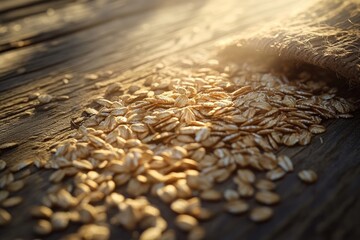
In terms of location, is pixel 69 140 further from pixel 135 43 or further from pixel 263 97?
pixel 135 43

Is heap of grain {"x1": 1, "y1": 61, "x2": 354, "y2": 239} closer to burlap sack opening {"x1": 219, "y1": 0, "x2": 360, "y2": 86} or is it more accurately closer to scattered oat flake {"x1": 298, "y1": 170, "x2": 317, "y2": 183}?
scattered oat flake {"x1": 298, "y1": 170, "x2": 317, "y2": 183}

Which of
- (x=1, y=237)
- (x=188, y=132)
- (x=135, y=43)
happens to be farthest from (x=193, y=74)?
(x=1, y=237)

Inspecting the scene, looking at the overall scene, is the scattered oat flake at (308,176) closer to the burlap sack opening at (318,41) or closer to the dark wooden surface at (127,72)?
the dark wooden surface at (127,72)

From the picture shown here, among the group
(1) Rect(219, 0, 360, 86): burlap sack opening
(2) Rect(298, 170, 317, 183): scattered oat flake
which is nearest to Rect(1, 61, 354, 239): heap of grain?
(2) Rect(298, 170, 317, 183): scattered oat flake

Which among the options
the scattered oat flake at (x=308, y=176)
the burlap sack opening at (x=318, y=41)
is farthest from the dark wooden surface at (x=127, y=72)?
the burlap sack opening at (x=318, y=41)

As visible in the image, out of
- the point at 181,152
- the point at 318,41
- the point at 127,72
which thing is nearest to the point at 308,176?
the point at 181,152

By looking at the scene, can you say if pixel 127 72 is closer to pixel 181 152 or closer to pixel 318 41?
pixel 181 152

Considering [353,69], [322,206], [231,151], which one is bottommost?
[322,206]
